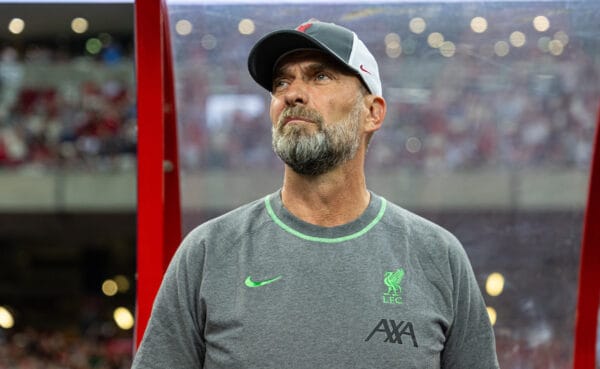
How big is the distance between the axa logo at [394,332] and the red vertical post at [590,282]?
54.1 inches

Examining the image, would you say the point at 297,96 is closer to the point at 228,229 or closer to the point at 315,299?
the point at 228,229

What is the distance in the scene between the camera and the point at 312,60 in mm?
2074

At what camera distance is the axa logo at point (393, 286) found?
1928mm

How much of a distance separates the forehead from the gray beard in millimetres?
109

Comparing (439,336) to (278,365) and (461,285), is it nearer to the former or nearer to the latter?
(461,285)

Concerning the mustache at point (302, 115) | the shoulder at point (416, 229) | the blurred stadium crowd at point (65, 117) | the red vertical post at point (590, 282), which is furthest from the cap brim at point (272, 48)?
the blurred stadium crowd at point (65, 117)

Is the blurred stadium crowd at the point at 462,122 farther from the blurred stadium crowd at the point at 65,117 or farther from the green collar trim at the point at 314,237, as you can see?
the blurred stadium crowd at the point at 65,117

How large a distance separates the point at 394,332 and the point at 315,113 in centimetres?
50

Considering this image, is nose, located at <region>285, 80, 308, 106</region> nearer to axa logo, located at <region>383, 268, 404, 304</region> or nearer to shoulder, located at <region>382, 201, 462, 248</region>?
shoulder, located at <region>382, 201, 462, 248</region>

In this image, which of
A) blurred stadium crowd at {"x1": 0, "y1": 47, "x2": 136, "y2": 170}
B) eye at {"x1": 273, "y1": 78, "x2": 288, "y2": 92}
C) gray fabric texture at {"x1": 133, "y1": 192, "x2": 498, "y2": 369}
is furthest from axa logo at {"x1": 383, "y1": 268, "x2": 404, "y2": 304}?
blurred stadium crowd at {"x1": 0, "y1": 47, "x2": 136, "y2": 170}

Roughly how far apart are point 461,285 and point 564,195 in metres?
1.42

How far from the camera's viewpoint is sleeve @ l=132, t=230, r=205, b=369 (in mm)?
1938

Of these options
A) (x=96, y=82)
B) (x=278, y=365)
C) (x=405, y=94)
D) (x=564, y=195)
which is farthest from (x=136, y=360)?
(x=96, y=82)

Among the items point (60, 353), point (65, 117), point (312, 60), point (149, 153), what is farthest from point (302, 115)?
point (65, 117)
